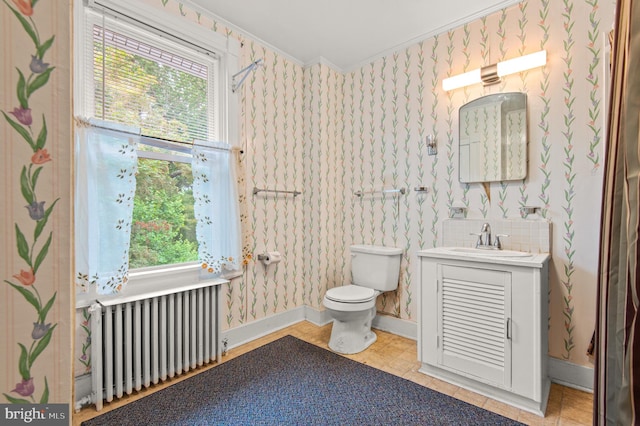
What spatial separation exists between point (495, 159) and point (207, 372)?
2.53 meters

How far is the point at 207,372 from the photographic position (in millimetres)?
2051

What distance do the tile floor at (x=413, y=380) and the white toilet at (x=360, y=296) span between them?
111mm

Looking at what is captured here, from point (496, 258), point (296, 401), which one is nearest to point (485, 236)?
point (496, 258)

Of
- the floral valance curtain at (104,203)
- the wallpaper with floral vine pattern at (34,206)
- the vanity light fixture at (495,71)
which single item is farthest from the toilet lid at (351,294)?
the wallpaper with floral vine pattern at (34,206)

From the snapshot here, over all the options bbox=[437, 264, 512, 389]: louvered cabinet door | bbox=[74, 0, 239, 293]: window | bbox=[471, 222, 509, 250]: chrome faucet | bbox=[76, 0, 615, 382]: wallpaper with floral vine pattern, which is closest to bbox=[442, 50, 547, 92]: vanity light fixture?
bbox=[76, 0, 615, 382]: wallpaper with floral vine pattern

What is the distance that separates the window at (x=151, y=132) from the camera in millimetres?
1698

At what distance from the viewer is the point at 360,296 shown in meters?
2.40

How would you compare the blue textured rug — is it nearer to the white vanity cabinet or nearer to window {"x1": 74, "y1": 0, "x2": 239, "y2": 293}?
the white vanity cabinet

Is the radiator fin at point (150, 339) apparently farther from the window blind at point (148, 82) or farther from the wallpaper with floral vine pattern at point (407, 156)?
the window blind at point (148, 82)

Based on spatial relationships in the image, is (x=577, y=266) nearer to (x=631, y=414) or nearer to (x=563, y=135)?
(x=563, y=135)

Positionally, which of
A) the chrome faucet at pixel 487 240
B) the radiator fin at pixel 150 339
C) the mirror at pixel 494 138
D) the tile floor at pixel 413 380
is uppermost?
the mirror at pixel 494 138

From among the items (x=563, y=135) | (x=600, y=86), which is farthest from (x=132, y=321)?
(x=600, y=86)

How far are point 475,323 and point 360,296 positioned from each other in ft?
2.76

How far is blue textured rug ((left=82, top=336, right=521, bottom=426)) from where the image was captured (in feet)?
5.22
